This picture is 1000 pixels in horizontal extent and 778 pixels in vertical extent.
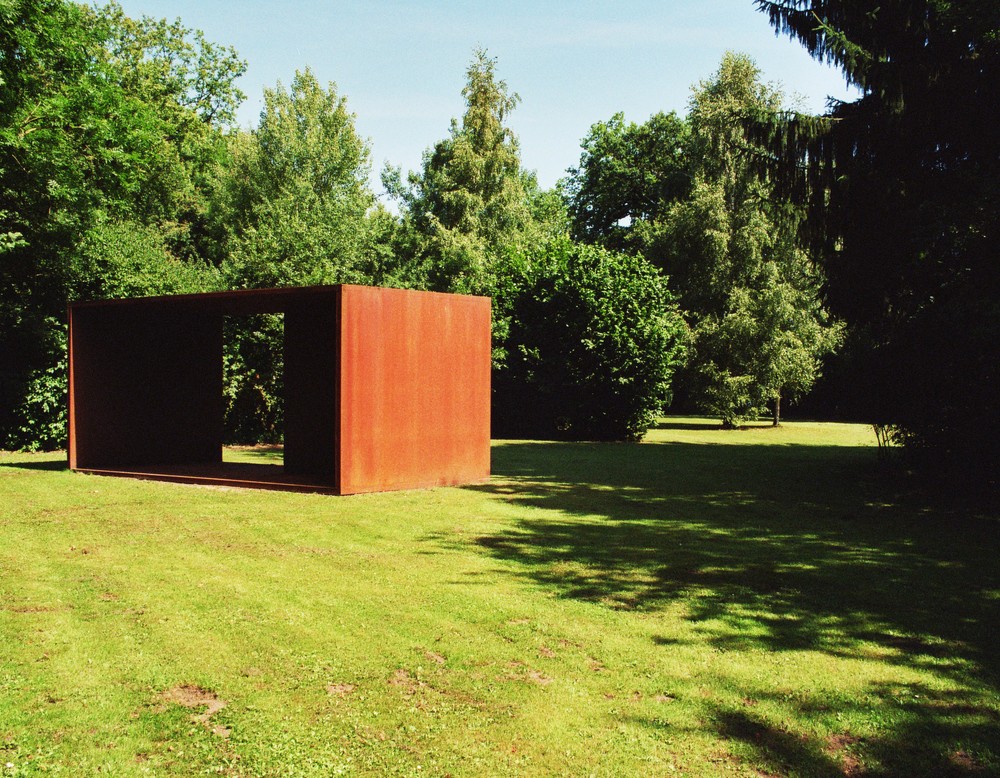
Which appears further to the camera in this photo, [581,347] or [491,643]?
[581,347]

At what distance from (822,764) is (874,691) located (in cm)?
93

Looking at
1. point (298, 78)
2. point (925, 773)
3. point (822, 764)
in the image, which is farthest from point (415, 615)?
point (298, 78)

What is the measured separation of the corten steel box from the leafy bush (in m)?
9.62

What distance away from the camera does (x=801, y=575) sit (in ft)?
20.8

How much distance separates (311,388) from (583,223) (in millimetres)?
34587

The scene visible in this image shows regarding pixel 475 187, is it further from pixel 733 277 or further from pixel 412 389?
pixel 412 389

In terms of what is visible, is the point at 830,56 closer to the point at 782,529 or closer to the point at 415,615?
the point at 782,529

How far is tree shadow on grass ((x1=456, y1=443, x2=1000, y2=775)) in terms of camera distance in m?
3.55

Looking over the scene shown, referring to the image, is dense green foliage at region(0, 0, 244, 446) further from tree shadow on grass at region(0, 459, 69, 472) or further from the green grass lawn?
the green grass lawn

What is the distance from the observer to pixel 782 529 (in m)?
8.45

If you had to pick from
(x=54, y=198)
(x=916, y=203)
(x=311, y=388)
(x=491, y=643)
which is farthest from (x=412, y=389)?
(x=54, y=198)

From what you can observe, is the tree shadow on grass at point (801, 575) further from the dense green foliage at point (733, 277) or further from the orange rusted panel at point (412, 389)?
the dense green foliage at point (733, 277)

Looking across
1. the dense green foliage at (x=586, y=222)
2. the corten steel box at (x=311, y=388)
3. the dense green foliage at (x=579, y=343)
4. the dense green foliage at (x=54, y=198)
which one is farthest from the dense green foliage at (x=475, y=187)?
the corten steel box at (x=311, y=388)

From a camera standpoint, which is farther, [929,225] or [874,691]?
[929,225]
